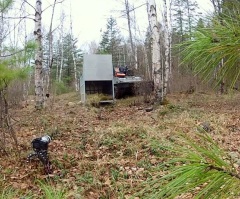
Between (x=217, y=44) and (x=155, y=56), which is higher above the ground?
(x=155, y=56)

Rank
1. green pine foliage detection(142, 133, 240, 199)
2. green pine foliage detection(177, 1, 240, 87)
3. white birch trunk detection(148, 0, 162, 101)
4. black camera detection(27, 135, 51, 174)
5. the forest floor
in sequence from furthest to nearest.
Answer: white birch trunk detection(148, 0, 162, 101), black camera detection(27, 135, 51, 174), the forest floor, green pine foliage detection(177, 1, 240, 87), green pine foliage detection(142, 133, 240, 199)

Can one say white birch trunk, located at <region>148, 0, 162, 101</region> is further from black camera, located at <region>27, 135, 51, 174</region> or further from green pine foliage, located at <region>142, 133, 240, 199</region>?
green pine foliage, located at <region>142, 133, 240, 199</region>

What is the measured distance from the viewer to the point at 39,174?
4469 mm

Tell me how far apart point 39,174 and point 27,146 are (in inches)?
45.9

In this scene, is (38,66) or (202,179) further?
(38,66)

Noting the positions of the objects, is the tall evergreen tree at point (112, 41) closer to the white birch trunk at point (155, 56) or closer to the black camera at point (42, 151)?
the white birch trunk at point (155, 56)

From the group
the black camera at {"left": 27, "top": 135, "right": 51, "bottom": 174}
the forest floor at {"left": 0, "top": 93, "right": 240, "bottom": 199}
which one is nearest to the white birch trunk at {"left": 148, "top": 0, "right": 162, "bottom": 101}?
the forest floor at {"left": 0, "top": 93, "right": 240, "bottom": 199}

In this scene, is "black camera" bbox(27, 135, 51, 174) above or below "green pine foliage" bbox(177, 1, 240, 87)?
below

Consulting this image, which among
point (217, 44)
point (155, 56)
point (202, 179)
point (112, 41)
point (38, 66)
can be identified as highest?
point (112, 41)

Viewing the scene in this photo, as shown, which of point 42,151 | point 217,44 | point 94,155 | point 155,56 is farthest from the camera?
point 155,56

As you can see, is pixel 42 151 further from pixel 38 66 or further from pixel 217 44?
pixel 38 66

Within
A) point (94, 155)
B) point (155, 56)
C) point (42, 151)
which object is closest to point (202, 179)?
point (42, 151)

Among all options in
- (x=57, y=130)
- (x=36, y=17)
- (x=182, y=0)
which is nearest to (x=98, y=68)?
(x=36, y=17)

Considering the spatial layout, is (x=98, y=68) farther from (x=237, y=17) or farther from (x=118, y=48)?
(x=118, y=48)
